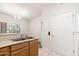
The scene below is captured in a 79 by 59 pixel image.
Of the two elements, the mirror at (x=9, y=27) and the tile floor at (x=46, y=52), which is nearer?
the mirror at (x=9, y=27)

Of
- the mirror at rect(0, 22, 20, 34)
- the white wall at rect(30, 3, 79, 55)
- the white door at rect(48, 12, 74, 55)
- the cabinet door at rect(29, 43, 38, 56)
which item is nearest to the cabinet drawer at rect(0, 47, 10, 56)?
the mirror at rect(0, 22, 20, 34)

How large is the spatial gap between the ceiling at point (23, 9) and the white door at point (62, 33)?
0.79ft

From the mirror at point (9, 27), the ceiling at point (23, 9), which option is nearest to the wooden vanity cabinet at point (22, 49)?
the mirror at point (9, 27)

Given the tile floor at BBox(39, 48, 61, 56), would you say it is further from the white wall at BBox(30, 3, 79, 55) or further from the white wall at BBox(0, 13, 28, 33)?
the white wall at BBox(0, 13, 28, 33)

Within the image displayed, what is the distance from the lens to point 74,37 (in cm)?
126

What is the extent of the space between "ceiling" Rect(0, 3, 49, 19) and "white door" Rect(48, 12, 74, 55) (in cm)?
24

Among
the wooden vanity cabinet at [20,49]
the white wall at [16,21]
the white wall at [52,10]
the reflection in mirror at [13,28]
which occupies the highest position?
the white wall at [52,10]

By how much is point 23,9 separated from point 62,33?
657 mm

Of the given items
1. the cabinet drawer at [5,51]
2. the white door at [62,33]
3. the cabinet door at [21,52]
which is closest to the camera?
the cabinet drawer at [5,51]

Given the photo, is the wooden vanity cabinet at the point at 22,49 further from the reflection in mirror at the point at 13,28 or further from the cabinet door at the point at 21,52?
the reflection in mirror at the point at 13,28

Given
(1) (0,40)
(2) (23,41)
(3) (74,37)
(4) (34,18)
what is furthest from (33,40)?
(3) (74,37)

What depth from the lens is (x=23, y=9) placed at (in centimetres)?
128

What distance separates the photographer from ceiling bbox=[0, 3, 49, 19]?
1214 mm

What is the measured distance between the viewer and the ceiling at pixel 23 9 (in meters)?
1.21
